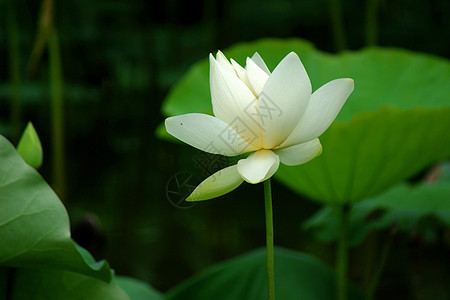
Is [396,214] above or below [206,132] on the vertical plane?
below

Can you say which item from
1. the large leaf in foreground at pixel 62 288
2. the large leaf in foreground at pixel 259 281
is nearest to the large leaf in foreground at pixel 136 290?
the large leaf in foreground at pixel 259 281

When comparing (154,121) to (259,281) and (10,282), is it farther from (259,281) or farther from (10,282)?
(10,282)

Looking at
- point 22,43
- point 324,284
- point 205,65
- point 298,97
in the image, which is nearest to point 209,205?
point 205,65

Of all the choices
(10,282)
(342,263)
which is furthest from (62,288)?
(342,263)

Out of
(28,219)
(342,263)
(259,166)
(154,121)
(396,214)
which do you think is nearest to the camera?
(259,166)

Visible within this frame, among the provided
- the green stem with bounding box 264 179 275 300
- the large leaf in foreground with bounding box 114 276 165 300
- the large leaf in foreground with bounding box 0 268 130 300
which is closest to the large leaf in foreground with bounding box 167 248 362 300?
the large leaf in foreground with bounding box 114 276 165 300

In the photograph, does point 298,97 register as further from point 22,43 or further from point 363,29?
point 22,43
